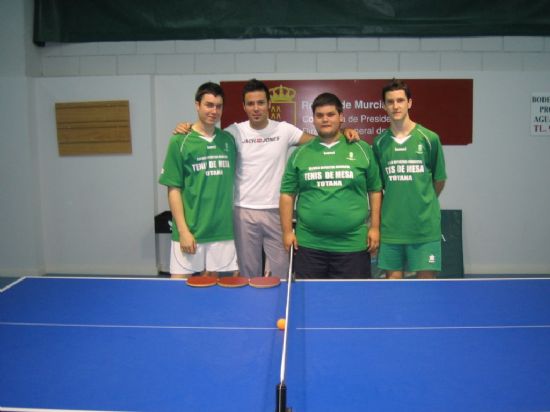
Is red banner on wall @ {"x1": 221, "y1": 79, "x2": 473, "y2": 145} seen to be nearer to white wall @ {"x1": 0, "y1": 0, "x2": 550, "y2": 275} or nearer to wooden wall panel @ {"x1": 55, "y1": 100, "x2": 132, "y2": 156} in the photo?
white wall @ {"x1": 0, "y1": 0, "x2": 550, "y2": 275}

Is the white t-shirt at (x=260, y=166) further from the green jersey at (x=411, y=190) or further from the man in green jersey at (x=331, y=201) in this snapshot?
the green jersey at (x=411, y=190)

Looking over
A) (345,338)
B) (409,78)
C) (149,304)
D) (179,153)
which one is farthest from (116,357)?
(409,78)

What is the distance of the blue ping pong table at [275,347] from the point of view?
1.42 meters

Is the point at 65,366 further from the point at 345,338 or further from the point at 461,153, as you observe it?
the point at 461,153

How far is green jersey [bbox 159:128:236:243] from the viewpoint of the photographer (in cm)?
302

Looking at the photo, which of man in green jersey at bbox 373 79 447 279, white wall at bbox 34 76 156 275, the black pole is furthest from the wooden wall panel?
the black pole

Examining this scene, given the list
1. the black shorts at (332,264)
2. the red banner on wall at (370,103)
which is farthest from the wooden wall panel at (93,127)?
the black shorts at (332,264)

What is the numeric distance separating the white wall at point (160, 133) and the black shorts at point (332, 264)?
9.25 feet

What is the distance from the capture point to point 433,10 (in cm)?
500

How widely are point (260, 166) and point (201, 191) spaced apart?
0.43 metres

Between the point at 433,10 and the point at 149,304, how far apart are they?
4324 millimetres

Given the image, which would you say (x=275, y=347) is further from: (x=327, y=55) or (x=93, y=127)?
(x=93, y=127)

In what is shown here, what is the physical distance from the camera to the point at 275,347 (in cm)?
173

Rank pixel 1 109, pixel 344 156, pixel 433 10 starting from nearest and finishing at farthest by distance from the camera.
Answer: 1. pixel 344 156
2. pixel 433 10
3. pixel 1 109
